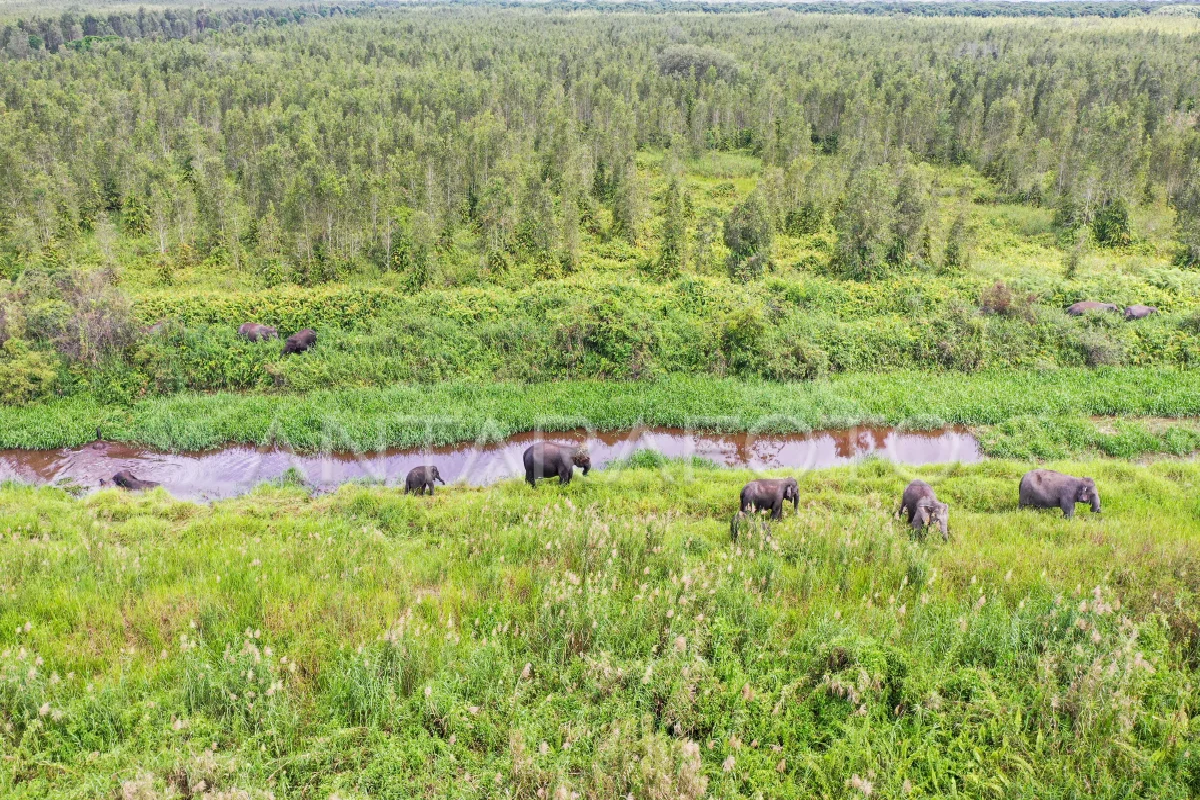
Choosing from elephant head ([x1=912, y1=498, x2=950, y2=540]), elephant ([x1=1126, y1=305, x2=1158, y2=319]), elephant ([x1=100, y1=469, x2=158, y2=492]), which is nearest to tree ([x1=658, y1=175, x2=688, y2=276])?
elephant ([x1=1126, y1=305, x2=1158, y2=319])

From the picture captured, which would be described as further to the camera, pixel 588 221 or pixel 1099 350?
pixel 588 221

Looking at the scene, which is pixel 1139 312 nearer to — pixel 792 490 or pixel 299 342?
pixel 792 490

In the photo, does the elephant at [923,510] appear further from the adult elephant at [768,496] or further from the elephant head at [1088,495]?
the elephant head at [1088,495]

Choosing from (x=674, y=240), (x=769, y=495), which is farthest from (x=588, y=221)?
(x=769, y=495)

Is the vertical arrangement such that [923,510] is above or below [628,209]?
below

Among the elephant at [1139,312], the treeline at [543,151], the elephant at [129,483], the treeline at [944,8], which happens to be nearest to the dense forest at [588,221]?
the treeline at [543,151]

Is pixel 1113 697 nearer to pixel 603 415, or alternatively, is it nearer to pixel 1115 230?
pixel 603 415

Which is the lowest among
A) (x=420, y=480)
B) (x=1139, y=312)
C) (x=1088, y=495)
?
(x=420, y=480)
